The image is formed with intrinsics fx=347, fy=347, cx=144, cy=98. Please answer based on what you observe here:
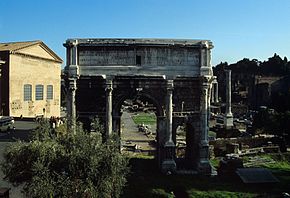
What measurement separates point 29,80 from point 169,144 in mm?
24985

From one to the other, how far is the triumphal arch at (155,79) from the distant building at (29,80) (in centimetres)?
1824

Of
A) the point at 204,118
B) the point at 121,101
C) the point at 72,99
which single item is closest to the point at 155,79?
the point at 121,101

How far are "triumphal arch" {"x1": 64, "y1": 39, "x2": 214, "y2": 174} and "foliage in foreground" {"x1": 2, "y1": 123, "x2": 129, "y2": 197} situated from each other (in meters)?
7.61

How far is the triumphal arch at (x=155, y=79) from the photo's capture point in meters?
18.7

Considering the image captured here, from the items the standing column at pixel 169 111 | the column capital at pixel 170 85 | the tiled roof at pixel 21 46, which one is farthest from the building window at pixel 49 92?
the column capital at pixel 170 85

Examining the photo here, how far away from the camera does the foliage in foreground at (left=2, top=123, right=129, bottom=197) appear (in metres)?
10.0

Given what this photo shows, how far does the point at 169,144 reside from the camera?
735 inches

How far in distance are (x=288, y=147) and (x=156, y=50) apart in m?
14.1

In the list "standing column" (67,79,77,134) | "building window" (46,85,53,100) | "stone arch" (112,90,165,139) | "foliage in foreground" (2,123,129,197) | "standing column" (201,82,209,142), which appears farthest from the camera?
"building window" (46,85,53,100)

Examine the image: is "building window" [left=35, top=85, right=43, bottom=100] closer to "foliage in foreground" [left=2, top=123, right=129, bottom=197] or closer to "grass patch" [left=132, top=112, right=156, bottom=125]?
"grass patch" [left=132, top=112, right=156, bottom=125]

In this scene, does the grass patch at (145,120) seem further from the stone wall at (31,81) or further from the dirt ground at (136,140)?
the stone wall at (31,81)

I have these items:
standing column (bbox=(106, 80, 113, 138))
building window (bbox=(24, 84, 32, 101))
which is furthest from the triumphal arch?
building window (bbox=(24, 84, 32, 101))

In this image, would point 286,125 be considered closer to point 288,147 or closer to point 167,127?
point 288,147

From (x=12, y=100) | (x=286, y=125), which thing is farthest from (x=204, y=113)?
(x=12, y=100)
